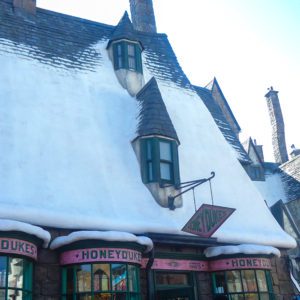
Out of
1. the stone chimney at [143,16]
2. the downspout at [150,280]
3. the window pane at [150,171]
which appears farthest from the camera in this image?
the stone chimney at [143,16]

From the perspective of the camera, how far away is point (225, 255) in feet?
33.8

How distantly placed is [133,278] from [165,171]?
309cm

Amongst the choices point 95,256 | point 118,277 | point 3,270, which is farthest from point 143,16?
point 3,270

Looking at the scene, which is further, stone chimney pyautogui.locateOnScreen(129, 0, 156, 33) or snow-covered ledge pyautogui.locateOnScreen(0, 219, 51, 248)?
stone chimney pyautogui.locateOnScreen(129, 0, 156, 33)

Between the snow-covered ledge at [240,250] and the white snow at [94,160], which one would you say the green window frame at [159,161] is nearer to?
the white snow at [94,160]

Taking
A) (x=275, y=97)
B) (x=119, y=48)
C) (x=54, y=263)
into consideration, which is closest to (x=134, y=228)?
(x=54, y=263)

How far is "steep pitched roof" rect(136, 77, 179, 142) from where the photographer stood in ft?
36.8

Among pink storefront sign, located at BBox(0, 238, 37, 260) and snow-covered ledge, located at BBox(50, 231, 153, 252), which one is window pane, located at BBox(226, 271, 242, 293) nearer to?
snow-covered ledge, located at BBox(50, 231, 153, 252)

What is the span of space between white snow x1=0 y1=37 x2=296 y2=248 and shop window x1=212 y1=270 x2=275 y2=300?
817mm

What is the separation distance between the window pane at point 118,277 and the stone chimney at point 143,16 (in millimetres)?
10815

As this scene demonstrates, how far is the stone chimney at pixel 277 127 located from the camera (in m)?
24.0

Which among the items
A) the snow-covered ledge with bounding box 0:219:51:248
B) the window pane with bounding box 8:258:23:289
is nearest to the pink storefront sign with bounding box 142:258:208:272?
the snow-covered ledge with bounding box 0:219:51:248

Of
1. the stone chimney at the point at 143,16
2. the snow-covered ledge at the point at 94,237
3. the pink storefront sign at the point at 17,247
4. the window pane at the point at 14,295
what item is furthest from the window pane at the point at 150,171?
the stone chimney at the point at 143,16

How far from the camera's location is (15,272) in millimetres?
7754
